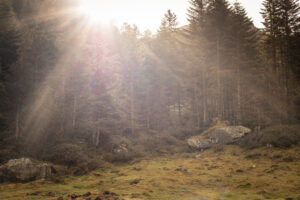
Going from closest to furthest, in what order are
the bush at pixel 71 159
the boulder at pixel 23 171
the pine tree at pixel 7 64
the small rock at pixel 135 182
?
the small rock at pixel 135 182 < the boulder at pixel 23 171 < the bush at pixel 71 159 < the pine tree at pixel 7 64

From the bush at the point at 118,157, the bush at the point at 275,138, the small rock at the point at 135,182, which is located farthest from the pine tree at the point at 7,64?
the bush at the point at 275,138

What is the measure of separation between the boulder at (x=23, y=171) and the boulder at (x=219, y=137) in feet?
46.3

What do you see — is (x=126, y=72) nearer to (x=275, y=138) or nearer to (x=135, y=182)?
(x=275, y=138)

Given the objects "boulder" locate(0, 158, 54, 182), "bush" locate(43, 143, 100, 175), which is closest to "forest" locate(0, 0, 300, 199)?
"bush" locate(43, 143, 100, 175)

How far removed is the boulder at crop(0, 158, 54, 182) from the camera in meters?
10.4

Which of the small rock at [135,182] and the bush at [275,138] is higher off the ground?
the bush at [275,138]

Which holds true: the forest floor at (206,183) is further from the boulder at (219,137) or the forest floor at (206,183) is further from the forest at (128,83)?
the boulder at (219,137)

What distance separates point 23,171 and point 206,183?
1027cm

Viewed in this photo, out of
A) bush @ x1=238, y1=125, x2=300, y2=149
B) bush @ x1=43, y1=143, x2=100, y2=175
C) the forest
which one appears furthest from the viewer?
the forest

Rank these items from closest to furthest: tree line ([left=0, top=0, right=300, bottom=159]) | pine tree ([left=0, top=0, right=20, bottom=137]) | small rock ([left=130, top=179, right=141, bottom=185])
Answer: small rock ([left=130, top=179, right=141, bottom=185]) → pine tree ([left=0, top=0, right=20, bottom=137]) → tree line ([left=0, top=0, right=300, bottom=159])

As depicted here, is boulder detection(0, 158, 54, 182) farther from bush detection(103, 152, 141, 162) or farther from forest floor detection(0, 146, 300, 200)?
bush detection(103, 152, 141, 162)

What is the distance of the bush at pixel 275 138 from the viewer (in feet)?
50.3

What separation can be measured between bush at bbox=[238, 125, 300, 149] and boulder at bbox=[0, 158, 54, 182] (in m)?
16.5

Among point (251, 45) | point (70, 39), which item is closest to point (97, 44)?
point (70, 39)
